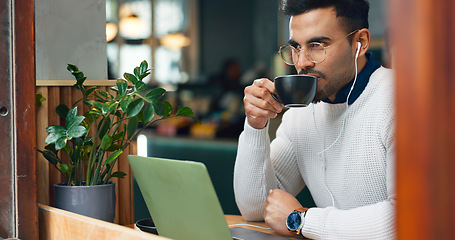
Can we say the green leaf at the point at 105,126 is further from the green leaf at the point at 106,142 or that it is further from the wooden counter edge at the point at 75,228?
the wooden counter edge at the point at 75,228

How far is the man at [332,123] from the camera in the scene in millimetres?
1293

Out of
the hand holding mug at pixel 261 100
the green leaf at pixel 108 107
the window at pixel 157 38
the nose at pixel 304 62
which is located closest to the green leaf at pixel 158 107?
the green leaf at pixel 108 107

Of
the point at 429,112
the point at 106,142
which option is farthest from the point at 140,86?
the point at 429,112

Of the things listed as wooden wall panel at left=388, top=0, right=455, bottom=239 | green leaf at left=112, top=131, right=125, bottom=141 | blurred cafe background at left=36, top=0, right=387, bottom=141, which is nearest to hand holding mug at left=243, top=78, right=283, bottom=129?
green leaf at left=112, top=131, right=125, bottom=141

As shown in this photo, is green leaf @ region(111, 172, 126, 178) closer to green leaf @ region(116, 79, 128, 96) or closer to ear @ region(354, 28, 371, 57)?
green leaf @ region(116, 79, 128, 96)

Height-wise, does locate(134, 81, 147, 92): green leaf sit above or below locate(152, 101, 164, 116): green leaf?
above

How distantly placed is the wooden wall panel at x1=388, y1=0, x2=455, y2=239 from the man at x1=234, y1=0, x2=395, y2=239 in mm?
791

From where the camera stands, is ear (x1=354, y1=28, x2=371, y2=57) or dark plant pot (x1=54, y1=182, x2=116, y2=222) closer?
dark plant pot (x1=54, y1=182, x2=116, y2=222)

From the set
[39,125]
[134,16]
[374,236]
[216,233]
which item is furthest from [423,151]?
[134,16]

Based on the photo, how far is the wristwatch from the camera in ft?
3.76

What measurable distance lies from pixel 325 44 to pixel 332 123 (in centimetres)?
23

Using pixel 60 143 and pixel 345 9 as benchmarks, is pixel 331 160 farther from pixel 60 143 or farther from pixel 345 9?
pixel 60 143

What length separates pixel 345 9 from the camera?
1364 millimetres

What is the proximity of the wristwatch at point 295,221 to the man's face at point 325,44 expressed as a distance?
352 mm
